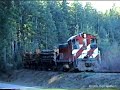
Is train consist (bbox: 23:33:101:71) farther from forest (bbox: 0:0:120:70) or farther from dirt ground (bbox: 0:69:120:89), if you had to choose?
forest (bbox: 0:0:120:70)

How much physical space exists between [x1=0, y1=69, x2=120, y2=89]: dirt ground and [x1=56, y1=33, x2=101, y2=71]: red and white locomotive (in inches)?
76.3

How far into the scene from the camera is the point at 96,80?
17.4m

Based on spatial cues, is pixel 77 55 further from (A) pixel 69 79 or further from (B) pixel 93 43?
(A) pixel 69 79

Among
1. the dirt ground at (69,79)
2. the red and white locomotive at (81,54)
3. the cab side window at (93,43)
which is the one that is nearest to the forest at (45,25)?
the cab side window at (93,43)

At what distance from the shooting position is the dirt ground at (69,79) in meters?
16.8

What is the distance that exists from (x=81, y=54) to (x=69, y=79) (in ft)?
17.2

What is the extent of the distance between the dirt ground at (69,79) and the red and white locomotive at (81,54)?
1.94m

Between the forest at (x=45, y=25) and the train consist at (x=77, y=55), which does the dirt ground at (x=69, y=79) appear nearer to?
the train consist at (x=77, y=55)

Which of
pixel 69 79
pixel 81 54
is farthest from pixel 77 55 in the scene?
pixel 69 79

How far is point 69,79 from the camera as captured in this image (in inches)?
779

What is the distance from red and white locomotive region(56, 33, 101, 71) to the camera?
79.0 ft

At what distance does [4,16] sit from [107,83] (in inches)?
514

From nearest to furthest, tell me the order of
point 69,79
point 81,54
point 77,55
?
A: point 69,79 < point 77,55 < point 81,54

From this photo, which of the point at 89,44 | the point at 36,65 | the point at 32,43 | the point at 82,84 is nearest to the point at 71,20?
the point at 32,43
